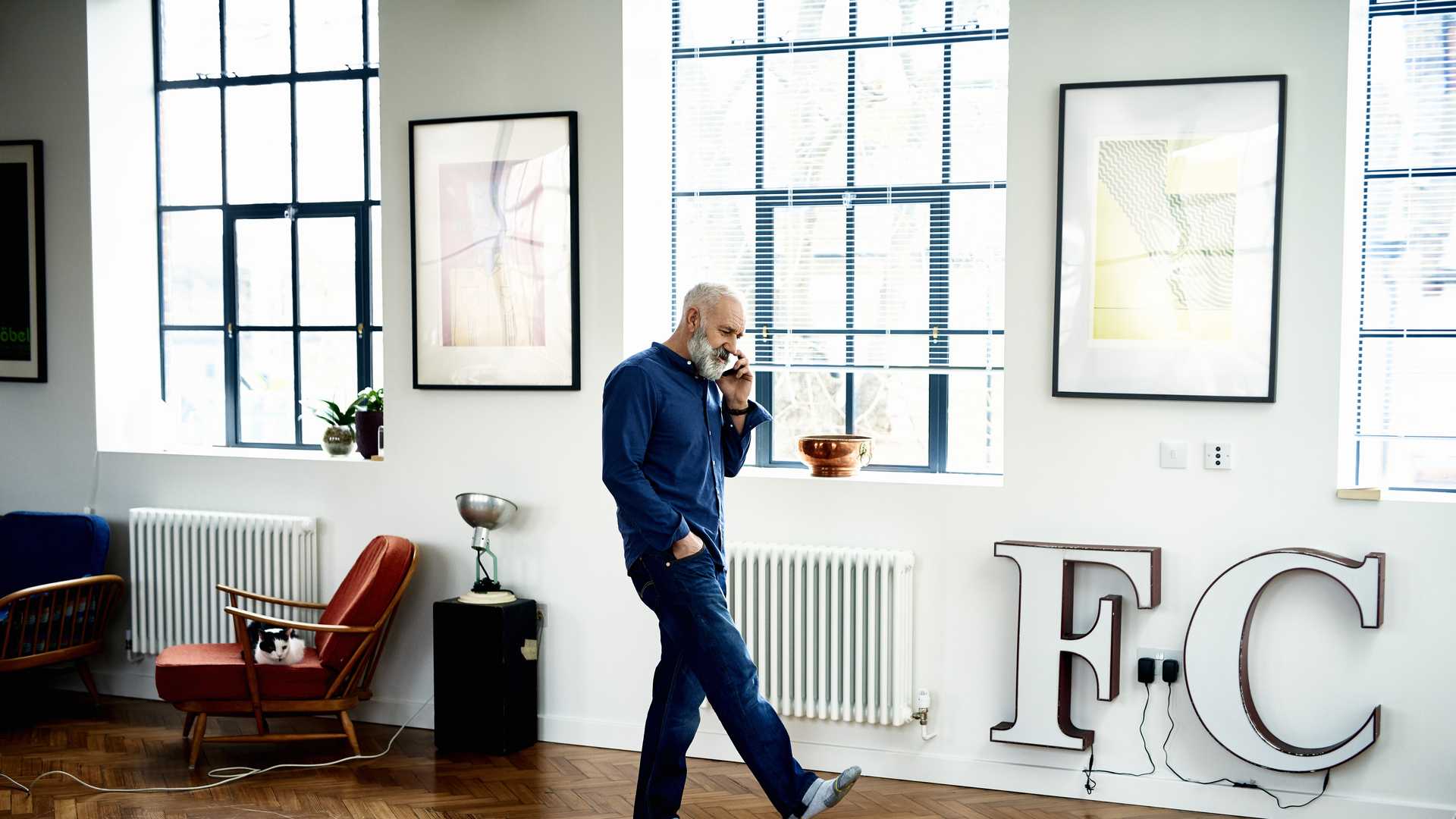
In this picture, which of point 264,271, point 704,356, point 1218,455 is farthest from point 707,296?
point 264,271

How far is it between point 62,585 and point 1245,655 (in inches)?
178

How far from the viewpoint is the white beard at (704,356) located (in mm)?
3055

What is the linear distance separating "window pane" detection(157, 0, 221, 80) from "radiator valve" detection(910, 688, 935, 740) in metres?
4.33

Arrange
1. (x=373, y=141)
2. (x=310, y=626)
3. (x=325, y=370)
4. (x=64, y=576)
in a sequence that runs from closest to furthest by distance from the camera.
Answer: (x=310, y=626), (x=64, y=576), (x=373, y=141), (x=325, y=370)

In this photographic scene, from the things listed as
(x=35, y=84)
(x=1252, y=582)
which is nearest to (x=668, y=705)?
(x=1252, y=582)

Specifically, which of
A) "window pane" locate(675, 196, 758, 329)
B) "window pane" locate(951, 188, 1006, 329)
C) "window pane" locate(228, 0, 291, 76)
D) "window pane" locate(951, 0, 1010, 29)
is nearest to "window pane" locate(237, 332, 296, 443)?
"window pane" locate(228, 0, 291, 76)

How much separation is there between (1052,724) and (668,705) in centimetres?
138

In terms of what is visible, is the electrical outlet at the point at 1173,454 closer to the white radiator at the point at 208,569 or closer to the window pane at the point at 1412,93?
the window pane at the point at 1412,93

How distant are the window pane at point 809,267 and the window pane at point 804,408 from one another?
9.1 inches

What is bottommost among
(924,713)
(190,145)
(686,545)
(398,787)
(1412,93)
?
(398,787)

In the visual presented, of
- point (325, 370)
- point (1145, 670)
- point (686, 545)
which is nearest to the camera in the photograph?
point (686, 545)

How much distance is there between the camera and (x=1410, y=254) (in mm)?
3504

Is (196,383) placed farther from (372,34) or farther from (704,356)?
(704,356)

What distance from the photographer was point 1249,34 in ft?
11.1
